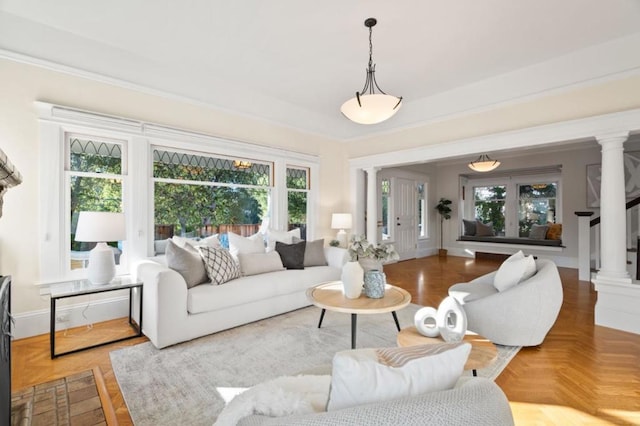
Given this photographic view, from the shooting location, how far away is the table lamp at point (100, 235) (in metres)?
2.68

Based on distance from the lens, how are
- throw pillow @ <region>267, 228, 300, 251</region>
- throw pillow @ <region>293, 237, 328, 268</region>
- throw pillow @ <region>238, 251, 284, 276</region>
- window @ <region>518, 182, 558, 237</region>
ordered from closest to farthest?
throw pillow @ <region>238, 251, 284, 276</region> → throw pillow @ <region>293, 237, 328, 268</region> → throw pillow @ <region>267, 228, 300, 251</region> → window @ <region>518, 182, 558, 237</region>

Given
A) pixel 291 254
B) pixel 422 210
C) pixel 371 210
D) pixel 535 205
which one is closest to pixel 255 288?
pixel 291 254

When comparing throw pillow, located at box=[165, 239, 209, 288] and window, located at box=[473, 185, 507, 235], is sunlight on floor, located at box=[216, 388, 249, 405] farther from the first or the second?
window, located at box=[473, 185, 507, 235]

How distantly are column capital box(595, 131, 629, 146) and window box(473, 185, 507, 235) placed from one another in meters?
5.12

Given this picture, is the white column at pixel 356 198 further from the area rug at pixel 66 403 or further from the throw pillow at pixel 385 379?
the throw pillow at pixel 385 379

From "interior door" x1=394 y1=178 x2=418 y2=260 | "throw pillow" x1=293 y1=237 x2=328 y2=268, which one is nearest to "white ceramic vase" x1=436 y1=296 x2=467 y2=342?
"throw pillow" x1=293 y1=237 x2=328 y2=268

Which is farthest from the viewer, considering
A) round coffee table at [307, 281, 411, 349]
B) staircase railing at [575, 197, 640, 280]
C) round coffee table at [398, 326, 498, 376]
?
staircase railing at [575, 197, 640, 280]

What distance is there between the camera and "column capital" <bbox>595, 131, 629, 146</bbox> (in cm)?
320

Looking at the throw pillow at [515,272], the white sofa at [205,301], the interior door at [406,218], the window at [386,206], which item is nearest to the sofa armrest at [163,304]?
the white sofa at [205,301]

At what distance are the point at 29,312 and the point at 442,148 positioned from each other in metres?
5.40

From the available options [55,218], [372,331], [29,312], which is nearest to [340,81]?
[372,331]

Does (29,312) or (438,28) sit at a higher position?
(438,28)

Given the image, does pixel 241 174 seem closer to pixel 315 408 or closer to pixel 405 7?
pixel 405 7

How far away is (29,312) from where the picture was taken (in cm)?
291
